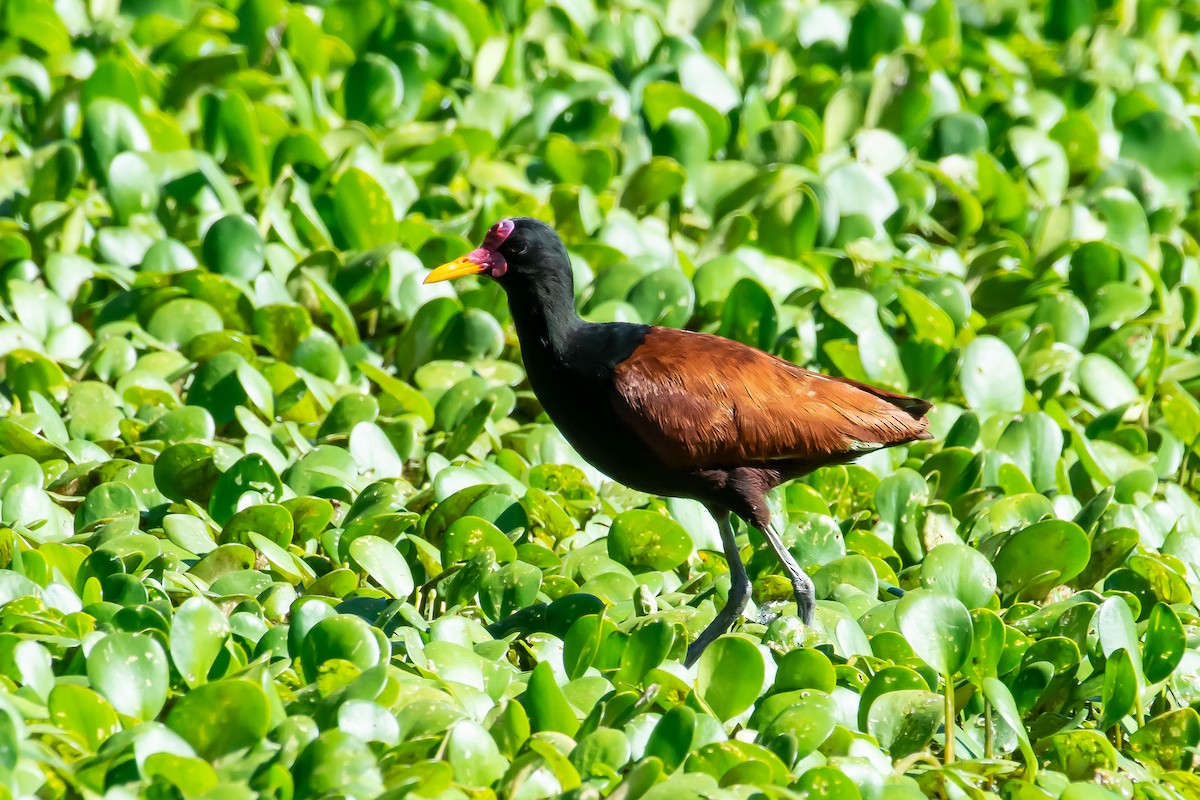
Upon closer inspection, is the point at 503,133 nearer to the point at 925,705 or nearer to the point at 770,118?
the point at 770,118

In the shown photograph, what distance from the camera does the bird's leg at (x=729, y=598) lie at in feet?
15.4

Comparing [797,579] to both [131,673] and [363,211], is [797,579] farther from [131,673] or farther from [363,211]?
[363,211]

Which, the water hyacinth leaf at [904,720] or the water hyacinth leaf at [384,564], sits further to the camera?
the water hyacinth leaf at [384,564]

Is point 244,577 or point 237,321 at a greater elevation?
point 237,321

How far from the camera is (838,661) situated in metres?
4.55

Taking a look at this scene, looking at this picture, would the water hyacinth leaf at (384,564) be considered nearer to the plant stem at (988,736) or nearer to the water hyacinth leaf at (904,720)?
the water hyacinth leaf at (904,720)

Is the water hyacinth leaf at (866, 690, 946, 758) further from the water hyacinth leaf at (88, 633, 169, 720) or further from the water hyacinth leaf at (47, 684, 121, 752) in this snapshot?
the water hyacinth leaf at (47, 684, 121, 752)

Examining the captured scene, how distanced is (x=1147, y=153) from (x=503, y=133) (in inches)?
136

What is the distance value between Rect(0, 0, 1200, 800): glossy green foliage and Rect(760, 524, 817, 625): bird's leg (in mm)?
78

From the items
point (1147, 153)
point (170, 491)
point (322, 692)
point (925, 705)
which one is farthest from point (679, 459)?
point (1147, 153)

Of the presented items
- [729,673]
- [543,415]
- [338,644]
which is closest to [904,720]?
[729,673]

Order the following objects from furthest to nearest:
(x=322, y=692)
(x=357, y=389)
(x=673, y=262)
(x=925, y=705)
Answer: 1. (x=673, y=262)
2. (x=357, y=389)
3. (x=925, y=705)
4. (x=322, y=692)

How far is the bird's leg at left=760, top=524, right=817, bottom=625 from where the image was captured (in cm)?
474

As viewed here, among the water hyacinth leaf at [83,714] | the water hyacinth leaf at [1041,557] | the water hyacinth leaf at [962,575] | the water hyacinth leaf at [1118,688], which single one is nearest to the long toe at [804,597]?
the water hyacinth leaf at [962,575]
